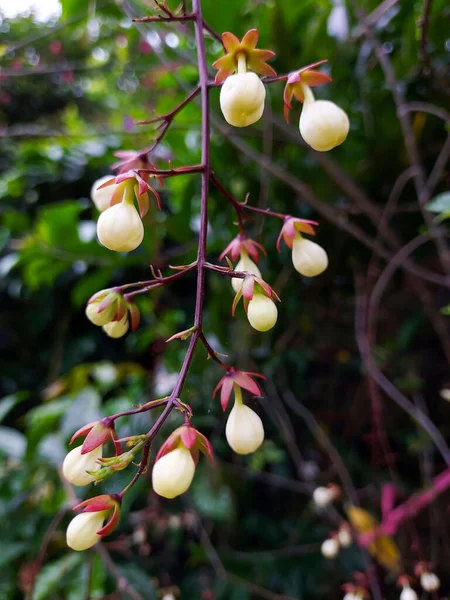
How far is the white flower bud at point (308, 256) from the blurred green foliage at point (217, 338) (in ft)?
0.89

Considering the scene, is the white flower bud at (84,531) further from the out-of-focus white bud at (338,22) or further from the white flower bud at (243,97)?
the out-of-focus white bud at (338,22)

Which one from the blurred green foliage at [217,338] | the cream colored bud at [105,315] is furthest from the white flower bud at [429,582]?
the cream colored bud at [105,315]

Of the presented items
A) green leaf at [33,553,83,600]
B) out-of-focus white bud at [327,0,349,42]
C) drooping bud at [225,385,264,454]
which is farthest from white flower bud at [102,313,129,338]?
out-of-focus white bud at [327,0,349,42]

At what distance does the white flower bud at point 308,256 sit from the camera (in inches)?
13.4

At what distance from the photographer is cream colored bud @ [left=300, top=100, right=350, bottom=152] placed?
11.4 inches

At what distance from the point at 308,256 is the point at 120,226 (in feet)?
0.48

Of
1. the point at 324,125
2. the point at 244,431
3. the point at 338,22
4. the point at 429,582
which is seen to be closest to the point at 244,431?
the point at 244,431

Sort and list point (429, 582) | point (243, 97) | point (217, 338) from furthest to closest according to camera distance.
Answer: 1. point (217, 338)
2. point (429, 582)
3. point (243, 97)

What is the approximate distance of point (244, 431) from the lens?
0.97 ft

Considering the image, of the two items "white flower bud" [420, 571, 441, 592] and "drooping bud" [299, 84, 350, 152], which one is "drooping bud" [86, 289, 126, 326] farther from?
"white flower bud" [420, 571, 441, 592]

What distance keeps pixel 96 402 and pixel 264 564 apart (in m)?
0.46

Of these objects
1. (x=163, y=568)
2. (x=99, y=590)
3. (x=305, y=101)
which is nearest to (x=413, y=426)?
(x=163, y=568)

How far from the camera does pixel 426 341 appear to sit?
3.28ft

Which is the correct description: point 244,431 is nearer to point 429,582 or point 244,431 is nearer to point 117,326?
point 117,326
